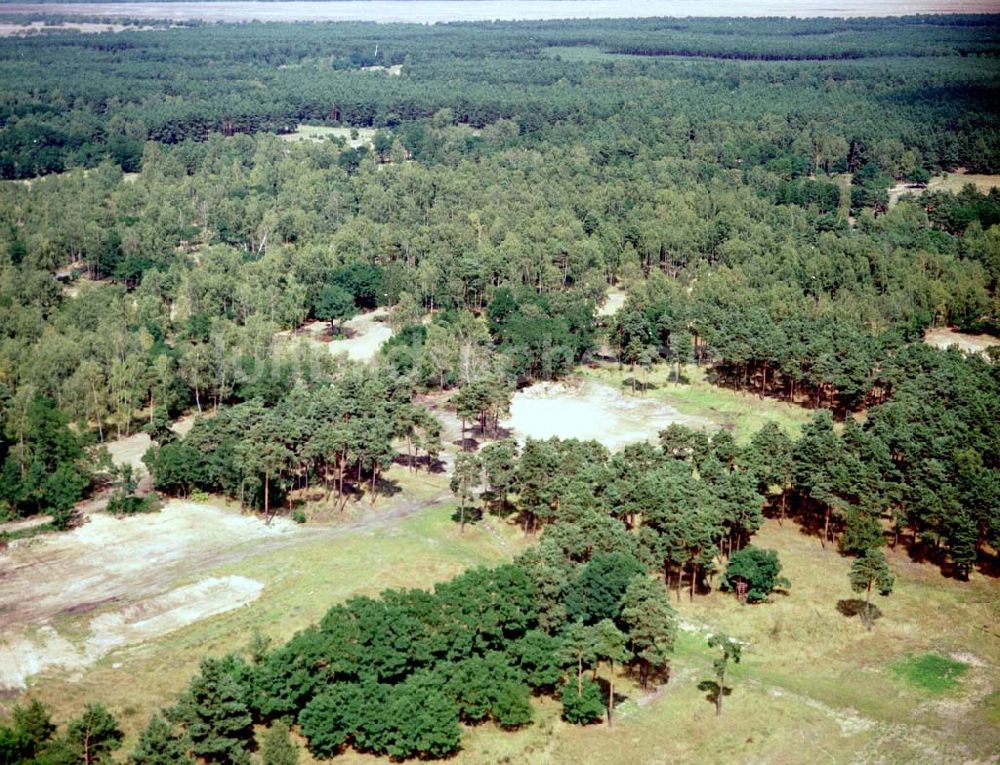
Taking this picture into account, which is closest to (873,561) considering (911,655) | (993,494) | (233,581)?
(911,655)

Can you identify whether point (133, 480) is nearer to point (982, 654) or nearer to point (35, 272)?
point (35, 272)

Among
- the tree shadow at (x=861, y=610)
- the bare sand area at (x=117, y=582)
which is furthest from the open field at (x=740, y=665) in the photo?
the bare sand area at (x=117, y=582)

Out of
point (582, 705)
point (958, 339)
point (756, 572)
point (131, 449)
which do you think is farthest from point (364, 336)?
point (582, 705)

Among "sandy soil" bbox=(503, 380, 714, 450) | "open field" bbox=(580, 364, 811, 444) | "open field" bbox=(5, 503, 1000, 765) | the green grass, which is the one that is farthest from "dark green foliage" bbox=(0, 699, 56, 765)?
A: "open field" bbox=(580, 364, 811, 444)

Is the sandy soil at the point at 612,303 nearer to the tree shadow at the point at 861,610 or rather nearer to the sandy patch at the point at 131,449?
the sandy patch at the point at 131,449

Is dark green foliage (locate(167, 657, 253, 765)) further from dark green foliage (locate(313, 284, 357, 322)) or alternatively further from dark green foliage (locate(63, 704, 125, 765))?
dark green foliage (locate(313, 284, 357, 322))

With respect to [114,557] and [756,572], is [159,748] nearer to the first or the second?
[114,557]
